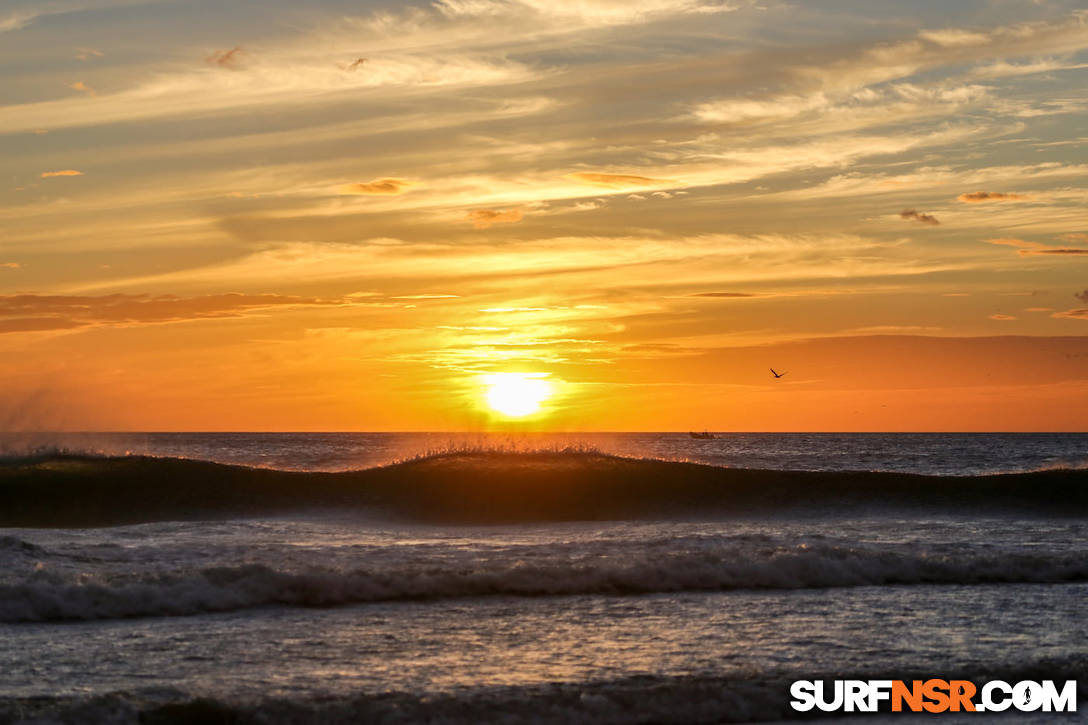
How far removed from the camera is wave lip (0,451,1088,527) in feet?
87.5

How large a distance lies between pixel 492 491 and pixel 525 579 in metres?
15.0

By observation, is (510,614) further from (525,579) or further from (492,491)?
(492,491)

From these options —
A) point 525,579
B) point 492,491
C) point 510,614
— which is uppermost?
point 492,491

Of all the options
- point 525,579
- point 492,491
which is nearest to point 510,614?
point 525,579

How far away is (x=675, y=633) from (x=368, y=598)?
449 centimetres

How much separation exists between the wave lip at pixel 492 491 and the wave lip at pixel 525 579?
1087 cm

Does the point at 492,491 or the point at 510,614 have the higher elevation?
the point at 492,491

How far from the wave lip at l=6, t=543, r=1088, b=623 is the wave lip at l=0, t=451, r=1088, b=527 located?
10.9m

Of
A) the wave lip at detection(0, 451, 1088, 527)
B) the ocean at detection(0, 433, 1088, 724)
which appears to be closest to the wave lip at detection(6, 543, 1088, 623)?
the ocean at detection(0, 433, 1088, 724)

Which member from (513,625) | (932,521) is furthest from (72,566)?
(932,521)

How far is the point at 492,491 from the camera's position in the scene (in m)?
29.0

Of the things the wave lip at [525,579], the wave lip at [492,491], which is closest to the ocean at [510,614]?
the wave lip at [525,579]

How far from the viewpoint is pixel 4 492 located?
91.0 ft

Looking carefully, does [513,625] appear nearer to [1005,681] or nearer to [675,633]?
[675,633]
